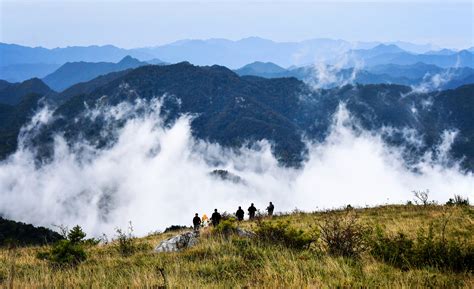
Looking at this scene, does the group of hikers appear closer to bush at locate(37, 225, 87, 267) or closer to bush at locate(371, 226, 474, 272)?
bush at locate(37, 225, 87, 267)

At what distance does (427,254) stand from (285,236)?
11.7ft

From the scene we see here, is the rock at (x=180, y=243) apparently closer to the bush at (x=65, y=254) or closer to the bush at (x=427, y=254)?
the bush at (x=65, y=254)

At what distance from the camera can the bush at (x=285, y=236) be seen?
34.4 feet

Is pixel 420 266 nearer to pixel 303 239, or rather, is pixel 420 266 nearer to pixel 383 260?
pixel 383 260

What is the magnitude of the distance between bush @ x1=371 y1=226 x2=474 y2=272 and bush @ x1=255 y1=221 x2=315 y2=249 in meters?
1.79

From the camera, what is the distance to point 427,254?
333 inches

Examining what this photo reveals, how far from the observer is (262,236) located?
452 inches

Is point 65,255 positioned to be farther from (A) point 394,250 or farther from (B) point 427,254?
(B) point 427,254

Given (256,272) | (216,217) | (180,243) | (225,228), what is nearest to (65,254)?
(180,243)

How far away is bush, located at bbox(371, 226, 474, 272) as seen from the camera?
7996 mm

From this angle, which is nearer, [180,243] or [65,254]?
[65,254]

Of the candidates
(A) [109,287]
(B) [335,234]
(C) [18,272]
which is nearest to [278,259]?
(B) [335,234]

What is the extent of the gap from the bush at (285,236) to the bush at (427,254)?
1.79 metres

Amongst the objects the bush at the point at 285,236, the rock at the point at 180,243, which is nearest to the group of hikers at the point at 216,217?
the rock at the point at 180,243
